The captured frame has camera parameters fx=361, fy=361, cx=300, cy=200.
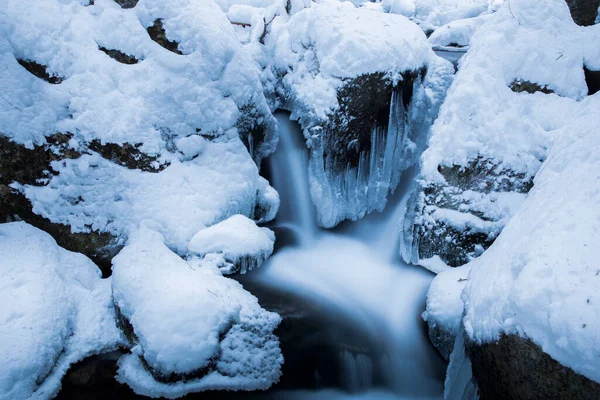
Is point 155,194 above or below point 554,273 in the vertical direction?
below

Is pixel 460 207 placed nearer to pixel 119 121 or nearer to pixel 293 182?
pixel 293 182

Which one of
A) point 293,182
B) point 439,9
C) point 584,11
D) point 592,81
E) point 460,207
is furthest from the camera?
point 439,9

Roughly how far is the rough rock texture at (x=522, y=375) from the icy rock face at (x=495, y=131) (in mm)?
2465

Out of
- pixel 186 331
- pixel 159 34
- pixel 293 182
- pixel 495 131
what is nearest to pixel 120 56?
pixel 159 34

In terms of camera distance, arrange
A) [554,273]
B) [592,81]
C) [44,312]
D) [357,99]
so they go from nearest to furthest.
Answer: [554,273]
[44,312]
[592,81]
[357,99]

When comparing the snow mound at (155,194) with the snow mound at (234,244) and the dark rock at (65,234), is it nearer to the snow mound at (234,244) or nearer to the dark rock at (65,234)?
the dark rock at (65,234)

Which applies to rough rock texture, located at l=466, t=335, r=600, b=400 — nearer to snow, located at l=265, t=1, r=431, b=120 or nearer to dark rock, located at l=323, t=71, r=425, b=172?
dark rock, located at l=323, t=71, r=425, b=172

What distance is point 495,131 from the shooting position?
18.8 ft

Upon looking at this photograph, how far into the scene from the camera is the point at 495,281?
11.3ft

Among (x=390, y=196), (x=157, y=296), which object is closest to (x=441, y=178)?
(x=390, y=196)

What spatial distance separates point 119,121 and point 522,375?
6.27 m

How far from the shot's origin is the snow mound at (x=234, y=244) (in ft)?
19.0

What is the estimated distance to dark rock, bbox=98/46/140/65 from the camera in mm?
6153

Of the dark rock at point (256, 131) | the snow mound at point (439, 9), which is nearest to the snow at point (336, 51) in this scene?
the dark rock at point (256, 131)
